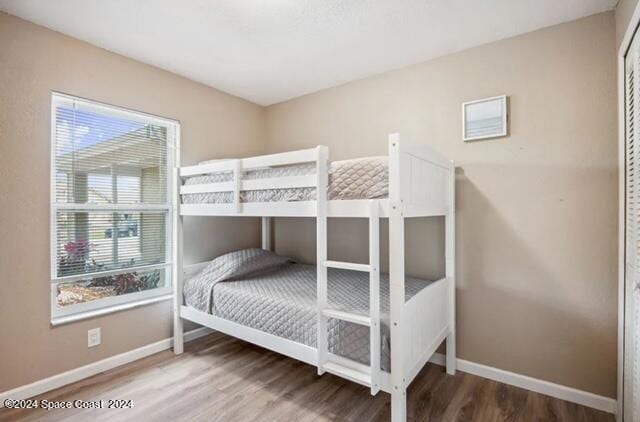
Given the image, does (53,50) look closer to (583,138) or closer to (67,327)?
(67,327)

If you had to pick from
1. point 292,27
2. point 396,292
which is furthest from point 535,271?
point 292,27

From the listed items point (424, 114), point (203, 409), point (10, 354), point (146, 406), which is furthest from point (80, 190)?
point (424, 114)

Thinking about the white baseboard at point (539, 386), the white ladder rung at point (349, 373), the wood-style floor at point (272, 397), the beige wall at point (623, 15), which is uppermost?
the beige wall at point (623, 15)

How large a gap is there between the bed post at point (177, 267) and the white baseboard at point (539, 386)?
214 centimetres

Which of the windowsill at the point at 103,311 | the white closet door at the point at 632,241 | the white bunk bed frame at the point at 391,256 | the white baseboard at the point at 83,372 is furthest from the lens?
the windowsill at the point at 103,311

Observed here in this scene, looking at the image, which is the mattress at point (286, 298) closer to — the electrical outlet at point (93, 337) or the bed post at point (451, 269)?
the bed post at point (451, 269)

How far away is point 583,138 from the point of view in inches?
74.5

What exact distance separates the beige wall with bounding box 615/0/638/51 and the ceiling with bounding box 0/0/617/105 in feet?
0.26

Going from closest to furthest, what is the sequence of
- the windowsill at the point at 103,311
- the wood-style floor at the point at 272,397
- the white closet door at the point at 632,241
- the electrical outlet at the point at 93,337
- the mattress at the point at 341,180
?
the white closet door at the point at 632,241 < the mattress at the point at 341,180 < the wood-style floor at the point at 272,397 < the windowsill at the point at 103,311 < the electrical outlet at the point at 93,337

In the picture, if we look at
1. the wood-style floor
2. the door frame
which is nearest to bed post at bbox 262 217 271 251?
the wood-style floor

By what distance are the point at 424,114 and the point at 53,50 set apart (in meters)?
2.69

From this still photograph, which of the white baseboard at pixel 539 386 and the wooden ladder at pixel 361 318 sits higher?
the wooden ladder at pixel 361 318

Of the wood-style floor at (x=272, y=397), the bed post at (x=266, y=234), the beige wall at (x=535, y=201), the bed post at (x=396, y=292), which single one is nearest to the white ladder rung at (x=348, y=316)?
the bed post at (x=396, y=292)

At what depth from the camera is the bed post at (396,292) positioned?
147cm
